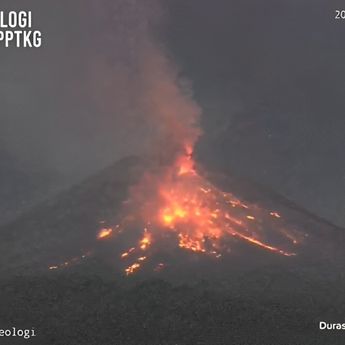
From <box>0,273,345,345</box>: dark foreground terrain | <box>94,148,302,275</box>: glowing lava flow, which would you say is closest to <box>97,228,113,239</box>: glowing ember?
<box>94,148,302,275</box>: glowing lava flow

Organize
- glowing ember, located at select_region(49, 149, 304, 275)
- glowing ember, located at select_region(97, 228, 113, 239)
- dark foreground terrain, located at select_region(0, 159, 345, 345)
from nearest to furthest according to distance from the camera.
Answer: dark foreground terrain, located at select_region(0, 159, 345, 345)
glowing ember, located at select_region(49, 149, 304, 275)
glowing ember, located at select_region(97, 228, 113, 239)

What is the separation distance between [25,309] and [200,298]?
54.9 feet

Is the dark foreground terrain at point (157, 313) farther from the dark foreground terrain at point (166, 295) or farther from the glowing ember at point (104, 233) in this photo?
the glowing ember at point (104, 233)

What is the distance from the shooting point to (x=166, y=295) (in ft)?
204

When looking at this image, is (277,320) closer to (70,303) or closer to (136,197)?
(70,303)

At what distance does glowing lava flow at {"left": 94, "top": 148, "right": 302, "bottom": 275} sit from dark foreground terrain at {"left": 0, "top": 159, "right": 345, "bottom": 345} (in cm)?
293

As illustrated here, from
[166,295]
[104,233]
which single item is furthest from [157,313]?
[104,233]

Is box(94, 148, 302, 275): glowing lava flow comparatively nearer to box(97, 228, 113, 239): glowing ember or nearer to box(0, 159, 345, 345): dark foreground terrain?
box(97, 228, 113, 239): glowing ember

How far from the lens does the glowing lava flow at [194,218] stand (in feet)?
259

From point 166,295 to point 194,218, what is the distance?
83.0ft

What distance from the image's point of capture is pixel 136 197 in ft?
317

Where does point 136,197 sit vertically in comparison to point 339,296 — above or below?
above

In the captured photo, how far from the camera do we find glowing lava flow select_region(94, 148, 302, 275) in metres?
79.0

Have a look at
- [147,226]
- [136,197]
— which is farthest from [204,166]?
[147,226]
